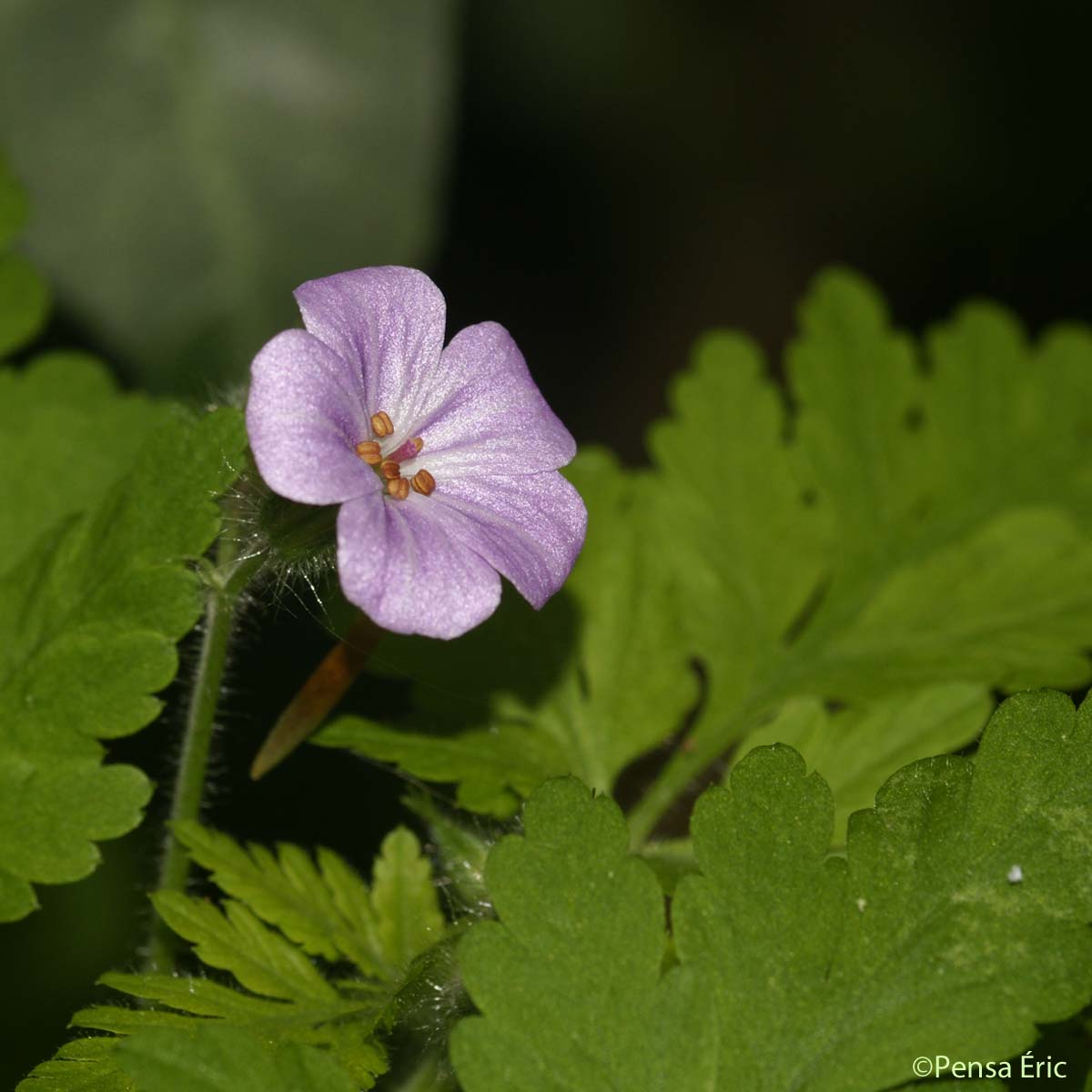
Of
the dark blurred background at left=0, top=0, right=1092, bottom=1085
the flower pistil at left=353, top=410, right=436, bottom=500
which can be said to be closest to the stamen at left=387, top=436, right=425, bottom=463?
the flower pistil at left=353, top=410, right=436, bottom=500

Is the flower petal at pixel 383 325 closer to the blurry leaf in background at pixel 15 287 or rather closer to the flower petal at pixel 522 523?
the flower petal at pixel 522 523

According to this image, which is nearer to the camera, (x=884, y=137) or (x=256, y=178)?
(x=256, y=178)

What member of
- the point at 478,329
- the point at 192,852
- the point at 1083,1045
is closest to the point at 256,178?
the point at 478,329

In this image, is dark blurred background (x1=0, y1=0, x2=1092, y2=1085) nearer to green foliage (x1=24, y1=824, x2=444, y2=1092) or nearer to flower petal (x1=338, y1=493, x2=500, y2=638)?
green foliage (x1=24, y1=824, x2=444, y2=1092)

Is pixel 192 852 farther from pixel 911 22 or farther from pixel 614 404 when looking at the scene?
pixel 911 22

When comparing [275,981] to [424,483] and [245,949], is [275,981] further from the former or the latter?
[424,483]
